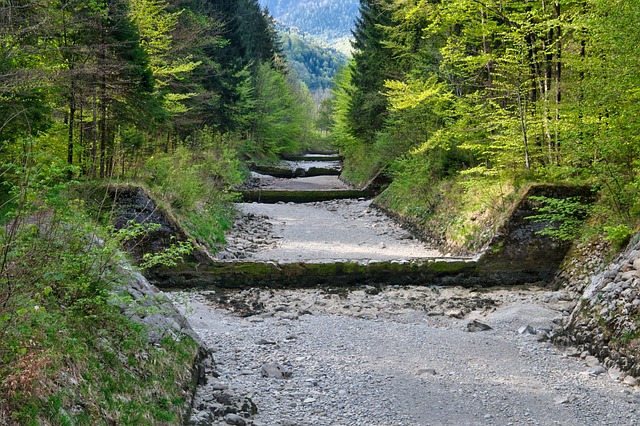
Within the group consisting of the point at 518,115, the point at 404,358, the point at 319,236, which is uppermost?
the point at 518,115

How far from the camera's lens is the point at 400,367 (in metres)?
5.62

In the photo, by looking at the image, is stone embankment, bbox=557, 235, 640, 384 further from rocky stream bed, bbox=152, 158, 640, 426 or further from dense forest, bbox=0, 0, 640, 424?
dense forest, bbox=0, 0, 640, 424

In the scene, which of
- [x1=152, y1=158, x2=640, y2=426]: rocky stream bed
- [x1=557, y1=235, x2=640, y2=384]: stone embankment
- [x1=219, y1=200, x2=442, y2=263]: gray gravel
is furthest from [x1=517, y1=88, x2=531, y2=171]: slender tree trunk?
[x1=557, y1=235, x2=640, y2=384]: stone embankment

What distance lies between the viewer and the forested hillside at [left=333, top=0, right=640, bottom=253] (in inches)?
308

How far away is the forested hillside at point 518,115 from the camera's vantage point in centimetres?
782

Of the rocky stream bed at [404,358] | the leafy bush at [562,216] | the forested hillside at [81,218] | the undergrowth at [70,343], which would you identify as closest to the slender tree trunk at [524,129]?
the leafy bush at [562,216]

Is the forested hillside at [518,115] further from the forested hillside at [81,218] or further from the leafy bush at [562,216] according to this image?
the forested hillside at [81,218]

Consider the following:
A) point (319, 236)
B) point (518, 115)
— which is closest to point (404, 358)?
point (518, 115)

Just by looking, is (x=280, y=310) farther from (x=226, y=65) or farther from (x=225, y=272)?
(x=226, y=65)

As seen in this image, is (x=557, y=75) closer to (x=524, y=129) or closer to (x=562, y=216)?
(x=524, y=129)

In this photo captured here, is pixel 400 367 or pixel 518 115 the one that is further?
pixel 518 115

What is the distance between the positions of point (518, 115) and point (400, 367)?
781 cm

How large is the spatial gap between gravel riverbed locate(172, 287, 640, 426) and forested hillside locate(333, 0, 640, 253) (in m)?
2.55

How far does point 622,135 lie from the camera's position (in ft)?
25.4
